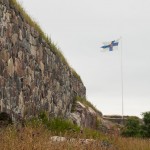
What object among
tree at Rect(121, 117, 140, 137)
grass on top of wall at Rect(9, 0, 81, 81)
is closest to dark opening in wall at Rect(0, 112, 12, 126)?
grass on top of wall at Rect(9, 0, 81, 81)

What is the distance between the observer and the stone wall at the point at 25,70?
11219 mm

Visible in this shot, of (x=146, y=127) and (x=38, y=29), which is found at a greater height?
(x=38, y=29)

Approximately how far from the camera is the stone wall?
1122 cm

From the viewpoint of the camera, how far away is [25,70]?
12.8 meters

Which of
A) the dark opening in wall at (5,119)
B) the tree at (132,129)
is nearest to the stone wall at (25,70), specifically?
the dark opening in wall at (5,119)

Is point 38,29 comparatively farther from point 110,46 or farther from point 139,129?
point 110,46

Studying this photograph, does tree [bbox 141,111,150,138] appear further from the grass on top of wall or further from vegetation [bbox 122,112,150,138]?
the grass on top of wall

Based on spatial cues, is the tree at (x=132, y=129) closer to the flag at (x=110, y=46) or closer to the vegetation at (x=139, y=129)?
the vegetation at (x=139, y=129)

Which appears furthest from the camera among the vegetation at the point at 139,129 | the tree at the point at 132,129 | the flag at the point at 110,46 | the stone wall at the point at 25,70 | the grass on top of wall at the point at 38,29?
the flag at the point at 110,46

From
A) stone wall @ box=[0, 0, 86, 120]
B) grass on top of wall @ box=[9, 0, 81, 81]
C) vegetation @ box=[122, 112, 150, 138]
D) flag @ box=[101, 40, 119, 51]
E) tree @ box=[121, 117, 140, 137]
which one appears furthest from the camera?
flag @ box=[101, 40, 119, 51]

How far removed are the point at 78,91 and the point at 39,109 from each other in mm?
9352

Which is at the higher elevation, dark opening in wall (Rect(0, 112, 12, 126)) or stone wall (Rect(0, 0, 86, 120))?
stone wall (Rect(0, 0, 86, 120))

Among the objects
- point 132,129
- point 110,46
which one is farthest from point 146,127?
point 110,46

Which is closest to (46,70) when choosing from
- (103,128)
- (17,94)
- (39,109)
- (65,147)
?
(39,109)
